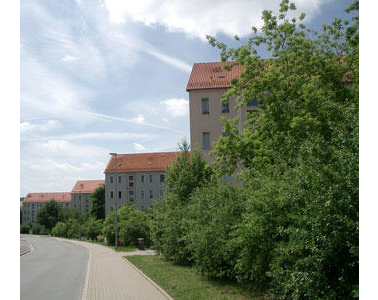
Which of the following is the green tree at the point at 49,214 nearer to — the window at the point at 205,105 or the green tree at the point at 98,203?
the green tree at the point at 98,203

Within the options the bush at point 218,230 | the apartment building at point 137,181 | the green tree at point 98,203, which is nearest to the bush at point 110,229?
the bush at point 218,230

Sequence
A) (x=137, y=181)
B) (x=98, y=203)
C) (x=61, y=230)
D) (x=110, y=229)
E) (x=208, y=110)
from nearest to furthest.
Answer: (x=208, y=110), (x=110, y=229), (x=61, y=230), (x=137, y=181), (x=98, y=203)

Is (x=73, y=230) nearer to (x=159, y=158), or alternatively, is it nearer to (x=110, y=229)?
(x=159, y=158)

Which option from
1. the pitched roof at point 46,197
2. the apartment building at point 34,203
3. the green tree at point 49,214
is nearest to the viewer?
the green tree at point 49,214

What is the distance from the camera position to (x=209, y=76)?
35.1m

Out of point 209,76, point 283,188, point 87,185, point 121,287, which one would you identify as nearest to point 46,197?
point 87,185

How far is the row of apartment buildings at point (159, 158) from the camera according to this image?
1288 inches

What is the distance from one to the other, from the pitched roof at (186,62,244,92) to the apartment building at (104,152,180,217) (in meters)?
42.1

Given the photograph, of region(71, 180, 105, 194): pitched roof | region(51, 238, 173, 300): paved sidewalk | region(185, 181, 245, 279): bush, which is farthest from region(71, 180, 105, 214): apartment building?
region(185, 181, 245, 279): bush

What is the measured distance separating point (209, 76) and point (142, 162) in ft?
158

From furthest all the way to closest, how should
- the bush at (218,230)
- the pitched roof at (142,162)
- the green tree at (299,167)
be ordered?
the pitched roof at (142,162), the bush at (218,230), the green tree at (299,167)

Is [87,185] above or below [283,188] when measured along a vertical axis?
above

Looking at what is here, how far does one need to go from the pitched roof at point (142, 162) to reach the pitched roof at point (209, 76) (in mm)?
42607
